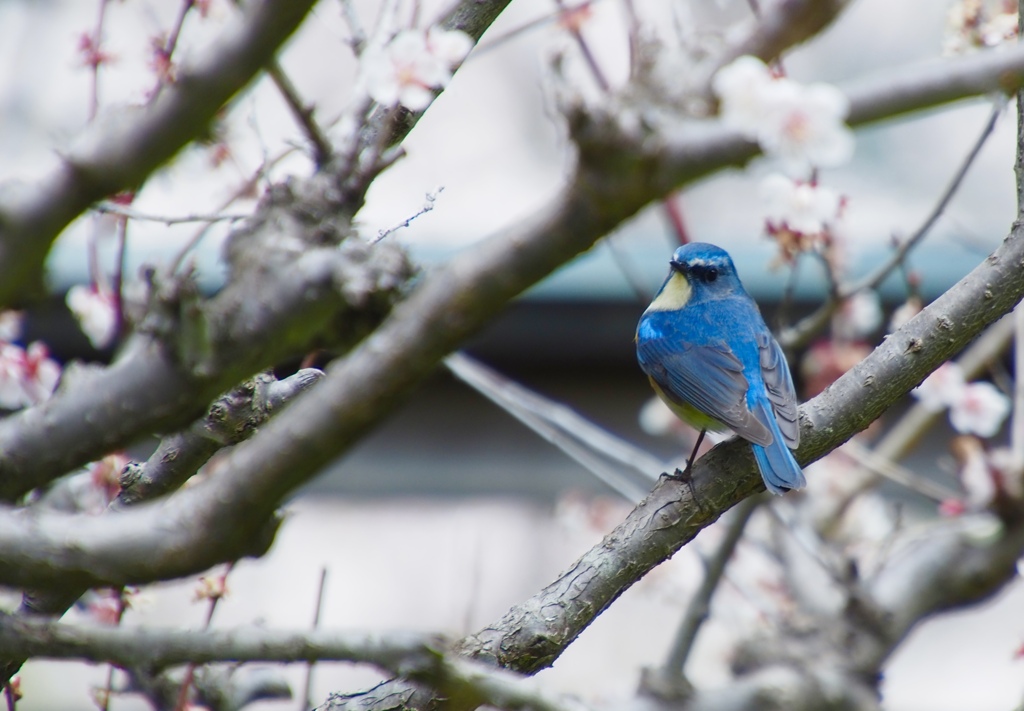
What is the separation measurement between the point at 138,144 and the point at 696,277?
9.11 ft

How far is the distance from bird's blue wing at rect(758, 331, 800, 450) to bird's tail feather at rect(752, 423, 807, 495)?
0.04 metres

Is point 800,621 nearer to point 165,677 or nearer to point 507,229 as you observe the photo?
point 165,677

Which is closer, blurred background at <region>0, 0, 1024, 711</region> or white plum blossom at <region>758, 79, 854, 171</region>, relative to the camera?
white plum blossom at <region>758, 79, 854, 171</region>

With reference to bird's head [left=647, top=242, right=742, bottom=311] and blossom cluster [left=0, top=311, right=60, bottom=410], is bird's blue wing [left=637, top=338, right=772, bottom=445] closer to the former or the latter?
bird's head [left=647, top=242, right=742, bottom=311]

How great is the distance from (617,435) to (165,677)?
12.4ft

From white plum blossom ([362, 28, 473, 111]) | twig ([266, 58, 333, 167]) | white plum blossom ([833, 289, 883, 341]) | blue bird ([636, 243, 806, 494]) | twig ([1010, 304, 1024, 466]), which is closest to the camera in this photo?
twig ([266, 58, 333, 167])

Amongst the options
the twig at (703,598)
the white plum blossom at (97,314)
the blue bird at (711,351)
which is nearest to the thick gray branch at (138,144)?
the blue bird at (711,351)

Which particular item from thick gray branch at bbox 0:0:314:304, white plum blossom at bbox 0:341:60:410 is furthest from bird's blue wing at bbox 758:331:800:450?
white plum blossom at bbox 0:341:60:410

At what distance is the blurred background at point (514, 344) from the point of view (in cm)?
513

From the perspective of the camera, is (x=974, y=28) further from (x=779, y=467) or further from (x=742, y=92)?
(x=742, y=92)

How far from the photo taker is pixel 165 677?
2490 mm

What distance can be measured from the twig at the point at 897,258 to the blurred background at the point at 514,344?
1.38 meters

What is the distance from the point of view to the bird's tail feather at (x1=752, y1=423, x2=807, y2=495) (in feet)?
8.10

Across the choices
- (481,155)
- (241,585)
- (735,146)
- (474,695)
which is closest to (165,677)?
(474,695)
